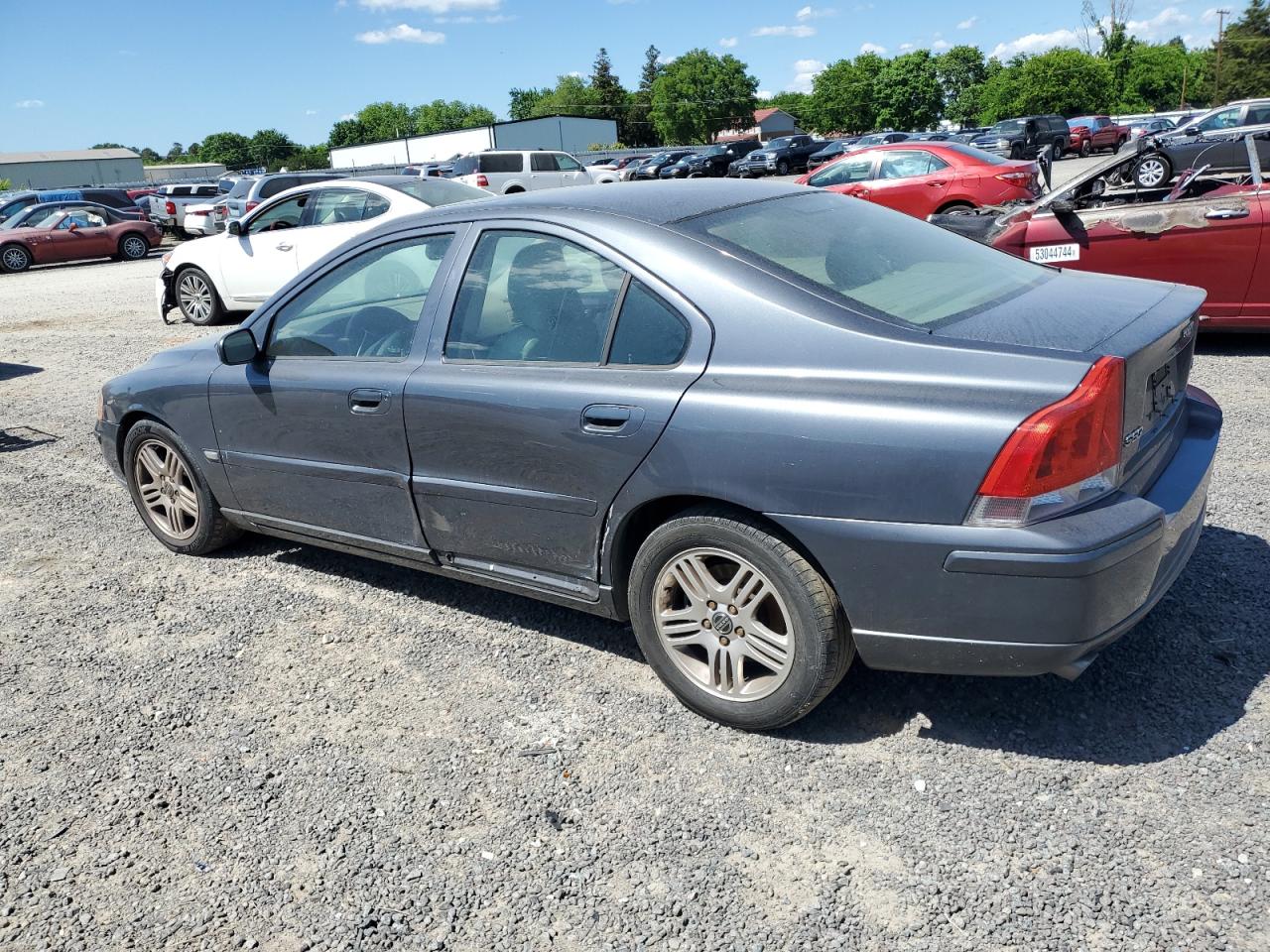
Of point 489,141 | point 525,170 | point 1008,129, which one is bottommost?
point 525,170

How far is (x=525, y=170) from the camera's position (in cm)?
2619

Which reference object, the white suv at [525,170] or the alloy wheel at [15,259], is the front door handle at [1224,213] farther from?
the alloy wheel at [15,259]

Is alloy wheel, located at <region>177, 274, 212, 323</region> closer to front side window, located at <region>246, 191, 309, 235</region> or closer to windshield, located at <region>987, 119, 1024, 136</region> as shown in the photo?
front side window, located at <region>246, 191, 309, 235</region>

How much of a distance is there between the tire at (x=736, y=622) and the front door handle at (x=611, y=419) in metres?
0.31

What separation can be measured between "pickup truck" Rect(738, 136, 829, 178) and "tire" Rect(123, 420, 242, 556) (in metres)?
A: 40.9

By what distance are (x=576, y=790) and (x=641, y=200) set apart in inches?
75.3

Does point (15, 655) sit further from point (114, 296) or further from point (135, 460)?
point (114, 296)

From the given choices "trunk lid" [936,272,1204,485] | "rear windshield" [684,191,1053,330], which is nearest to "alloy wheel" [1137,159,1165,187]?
"rear windshield" [684,191,1053,330]

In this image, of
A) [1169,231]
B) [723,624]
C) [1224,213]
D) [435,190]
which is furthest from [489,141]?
[723,624]

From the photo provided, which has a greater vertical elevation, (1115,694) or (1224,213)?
(1224,213)

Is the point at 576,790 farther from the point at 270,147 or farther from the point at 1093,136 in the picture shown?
the point at 270,147

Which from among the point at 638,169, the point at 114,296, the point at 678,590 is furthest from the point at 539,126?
the point at 678,590

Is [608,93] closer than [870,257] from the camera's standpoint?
No

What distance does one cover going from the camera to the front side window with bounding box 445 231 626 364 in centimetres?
325
